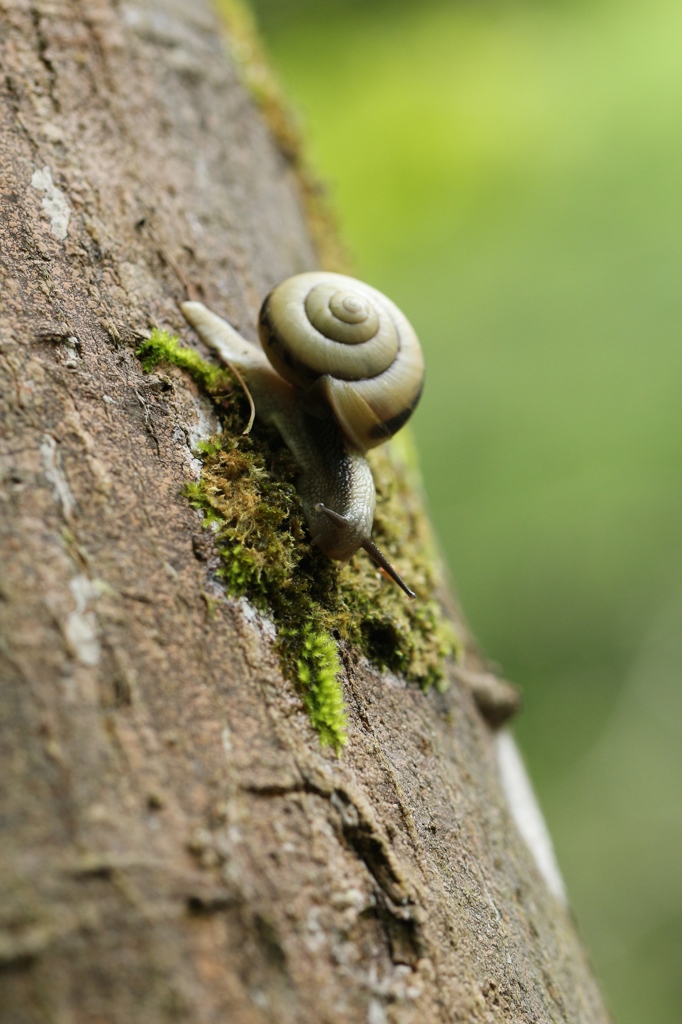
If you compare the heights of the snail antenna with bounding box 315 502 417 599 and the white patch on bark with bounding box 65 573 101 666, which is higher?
the white patch on bark with bounding box 65 573 101 666

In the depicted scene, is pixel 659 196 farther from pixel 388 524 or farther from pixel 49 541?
pixel 49 541

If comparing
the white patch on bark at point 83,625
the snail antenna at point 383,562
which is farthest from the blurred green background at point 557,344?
the white patch on bark at point 83,625

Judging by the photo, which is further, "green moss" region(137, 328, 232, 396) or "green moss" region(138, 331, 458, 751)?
"green moss" region(137, 328, 232, 396)

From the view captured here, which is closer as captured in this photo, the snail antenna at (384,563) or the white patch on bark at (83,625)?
the white patch on bark at (83,625)

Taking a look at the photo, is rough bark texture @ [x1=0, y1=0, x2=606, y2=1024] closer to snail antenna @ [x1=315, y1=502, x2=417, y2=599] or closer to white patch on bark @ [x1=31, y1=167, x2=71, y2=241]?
white patch on bark @ [x1=31, y1=167, x2=71, y2=241]

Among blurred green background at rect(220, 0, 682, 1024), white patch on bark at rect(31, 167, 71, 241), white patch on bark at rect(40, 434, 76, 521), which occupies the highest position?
white patch on bark at rect(31, 167, 71, 241)

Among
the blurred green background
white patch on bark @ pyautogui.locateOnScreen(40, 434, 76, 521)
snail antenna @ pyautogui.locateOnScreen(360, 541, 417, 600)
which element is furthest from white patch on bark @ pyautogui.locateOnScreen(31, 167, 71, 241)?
the blurred green background

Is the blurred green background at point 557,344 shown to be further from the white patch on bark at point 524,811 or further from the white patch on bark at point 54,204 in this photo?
the white patch on bark at point 54,204
